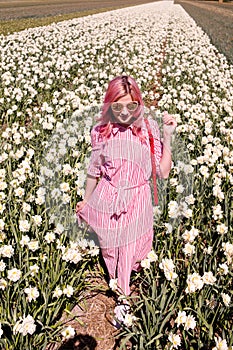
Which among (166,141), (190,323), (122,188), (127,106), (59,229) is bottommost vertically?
(190,323)

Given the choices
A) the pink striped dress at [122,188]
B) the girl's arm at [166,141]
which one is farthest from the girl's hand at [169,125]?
the pink striped dress at [122,188]

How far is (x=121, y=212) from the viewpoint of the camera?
118 inches

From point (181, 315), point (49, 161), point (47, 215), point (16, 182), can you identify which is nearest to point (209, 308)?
point (181, 315)

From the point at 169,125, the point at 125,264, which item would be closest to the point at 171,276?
A: the point at 125,264

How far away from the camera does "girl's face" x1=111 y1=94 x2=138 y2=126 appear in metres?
2.79

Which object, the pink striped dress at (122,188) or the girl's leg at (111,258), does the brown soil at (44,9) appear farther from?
the girl's leg at (111,258)

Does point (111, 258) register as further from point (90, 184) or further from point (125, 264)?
point (90, 184)

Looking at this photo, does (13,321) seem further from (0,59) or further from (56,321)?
(0,59)

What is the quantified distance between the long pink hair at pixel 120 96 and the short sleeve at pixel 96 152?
0.08 meters

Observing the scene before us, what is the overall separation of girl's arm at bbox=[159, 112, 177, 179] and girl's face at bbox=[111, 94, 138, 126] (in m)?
0.35

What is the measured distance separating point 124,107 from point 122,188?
0.65 metres

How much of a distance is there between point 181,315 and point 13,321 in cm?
114

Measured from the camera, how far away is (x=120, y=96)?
9.11 feet

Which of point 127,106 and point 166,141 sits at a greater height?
point 127,106
